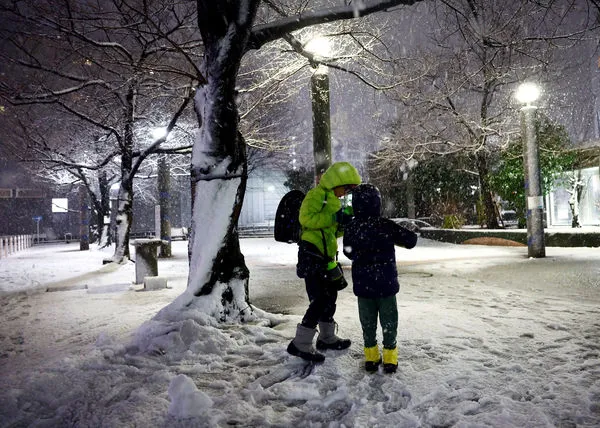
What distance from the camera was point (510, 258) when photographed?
1122 cm

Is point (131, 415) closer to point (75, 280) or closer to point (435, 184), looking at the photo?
point (75, 280)

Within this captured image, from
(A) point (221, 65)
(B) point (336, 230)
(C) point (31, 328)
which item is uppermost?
(A) point (221, 65)

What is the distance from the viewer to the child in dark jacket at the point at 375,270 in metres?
3.33

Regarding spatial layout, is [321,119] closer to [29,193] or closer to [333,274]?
[333,274]

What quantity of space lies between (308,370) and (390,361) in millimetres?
702

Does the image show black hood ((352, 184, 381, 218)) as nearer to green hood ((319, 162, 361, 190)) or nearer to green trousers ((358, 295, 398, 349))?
green hood ((319, 162, 361, 190))

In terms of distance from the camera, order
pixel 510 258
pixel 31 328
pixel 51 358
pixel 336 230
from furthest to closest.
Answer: pixel 510 258, pixel 31 328, pixel 51 358, pixel 336 230

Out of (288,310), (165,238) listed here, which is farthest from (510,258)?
(165,238)

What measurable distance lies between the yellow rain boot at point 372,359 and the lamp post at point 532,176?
30.6 feet

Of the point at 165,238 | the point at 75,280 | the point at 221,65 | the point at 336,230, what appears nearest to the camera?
the point at 336,230

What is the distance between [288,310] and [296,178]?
105ft

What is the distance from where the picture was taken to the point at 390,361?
11.0 feet

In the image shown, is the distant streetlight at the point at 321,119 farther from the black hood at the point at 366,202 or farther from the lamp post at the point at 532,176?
the lamp post at the point at 532,176

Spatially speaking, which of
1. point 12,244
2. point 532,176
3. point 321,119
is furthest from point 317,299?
point 12,244
